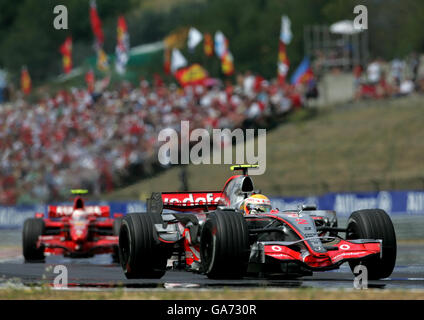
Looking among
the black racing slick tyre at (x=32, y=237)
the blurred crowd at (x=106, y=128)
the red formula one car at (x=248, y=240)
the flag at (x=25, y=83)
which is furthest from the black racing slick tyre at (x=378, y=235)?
the flag at (x=25, y=83)

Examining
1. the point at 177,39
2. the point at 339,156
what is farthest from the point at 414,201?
the point at 177,39

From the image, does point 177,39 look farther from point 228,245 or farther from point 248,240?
point 228,245

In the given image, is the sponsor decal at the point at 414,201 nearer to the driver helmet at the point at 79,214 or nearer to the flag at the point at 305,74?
the driver helmet at the point at 79,214

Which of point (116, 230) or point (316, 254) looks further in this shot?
point (116, 230)

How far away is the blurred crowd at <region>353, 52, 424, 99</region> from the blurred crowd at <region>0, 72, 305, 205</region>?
9.15ft

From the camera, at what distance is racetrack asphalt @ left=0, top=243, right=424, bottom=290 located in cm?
1161

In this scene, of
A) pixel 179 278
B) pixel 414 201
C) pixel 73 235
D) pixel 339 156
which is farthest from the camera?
pixel 339 156

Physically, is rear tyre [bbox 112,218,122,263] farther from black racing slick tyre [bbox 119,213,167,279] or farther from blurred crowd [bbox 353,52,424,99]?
blurred crowd [bbox 353,52,424,99]

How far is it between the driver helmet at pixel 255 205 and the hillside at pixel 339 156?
1499 cm

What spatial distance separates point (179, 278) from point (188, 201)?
125 centimetres

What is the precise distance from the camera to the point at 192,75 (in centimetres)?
4259

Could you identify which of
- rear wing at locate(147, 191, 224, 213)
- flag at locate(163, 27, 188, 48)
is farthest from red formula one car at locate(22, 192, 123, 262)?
flag at locate(163, 27, 188, 48)

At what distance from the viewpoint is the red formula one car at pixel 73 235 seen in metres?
18.7
